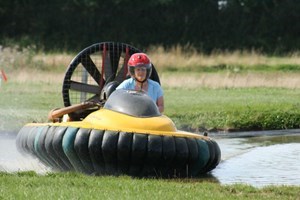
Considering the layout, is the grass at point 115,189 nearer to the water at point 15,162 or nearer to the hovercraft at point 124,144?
the hovercraft at point 124,144

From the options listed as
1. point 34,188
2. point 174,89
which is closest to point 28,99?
point 174,89

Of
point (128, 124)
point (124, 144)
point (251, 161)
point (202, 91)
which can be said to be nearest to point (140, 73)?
point (128, 124)

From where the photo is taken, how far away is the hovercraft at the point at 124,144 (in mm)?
9281

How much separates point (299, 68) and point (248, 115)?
14555 millimetres

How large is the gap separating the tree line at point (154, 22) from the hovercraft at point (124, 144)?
3249 centimetres

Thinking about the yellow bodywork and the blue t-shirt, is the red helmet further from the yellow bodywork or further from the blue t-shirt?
the yellow bodywork

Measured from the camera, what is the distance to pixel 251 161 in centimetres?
1120

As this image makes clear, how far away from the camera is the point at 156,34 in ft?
143

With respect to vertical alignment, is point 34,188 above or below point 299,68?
above

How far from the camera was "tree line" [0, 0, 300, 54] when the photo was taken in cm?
4319

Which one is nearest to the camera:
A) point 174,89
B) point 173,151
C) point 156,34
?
point 173,151

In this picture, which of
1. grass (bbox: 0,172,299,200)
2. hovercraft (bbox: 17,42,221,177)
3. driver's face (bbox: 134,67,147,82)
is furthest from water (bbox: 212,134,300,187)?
driver's face (bbox: 134,67,147,82)

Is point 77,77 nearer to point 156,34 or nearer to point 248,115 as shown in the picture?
point 248,115

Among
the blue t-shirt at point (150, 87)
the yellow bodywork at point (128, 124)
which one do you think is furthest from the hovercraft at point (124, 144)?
the blue t-shirt at point (150, 87)
